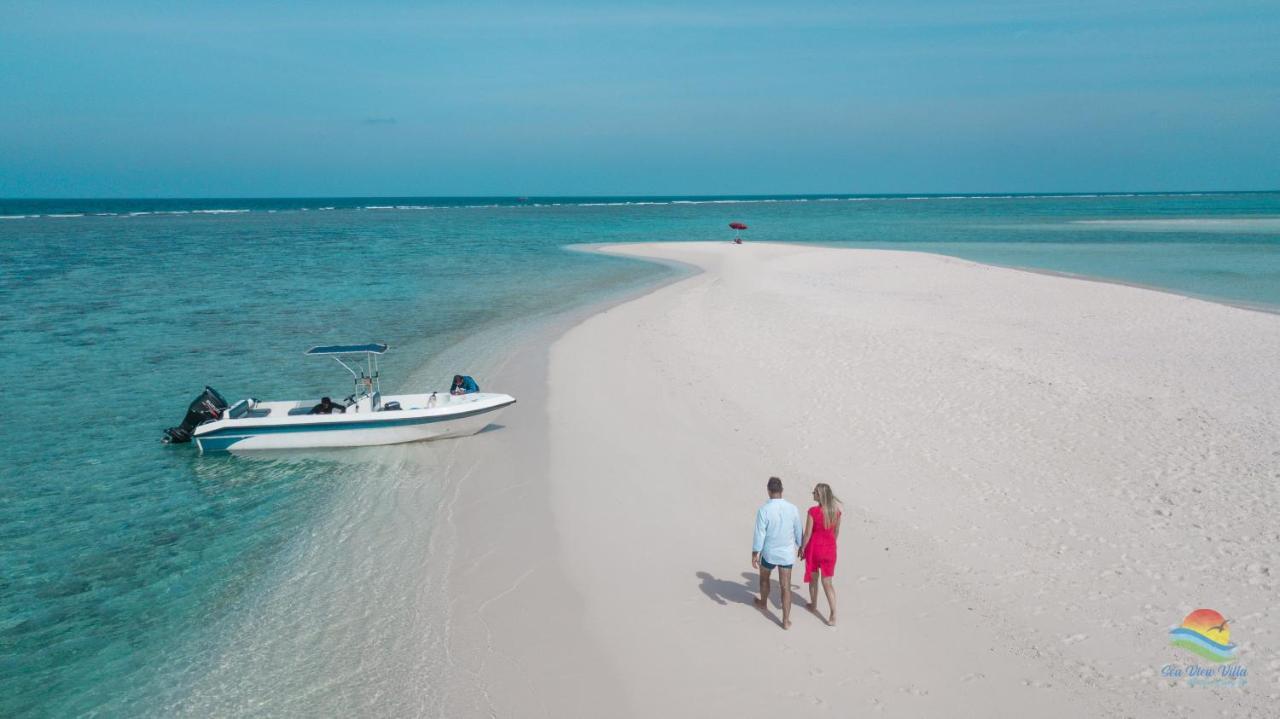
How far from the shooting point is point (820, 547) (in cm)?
796

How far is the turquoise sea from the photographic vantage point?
905 cm

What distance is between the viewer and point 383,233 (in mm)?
80188

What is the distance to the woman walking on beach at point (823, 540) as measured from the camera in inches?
306

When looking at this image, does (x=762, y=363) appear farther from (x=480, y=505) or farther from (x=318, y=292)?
(x=318, y=292)

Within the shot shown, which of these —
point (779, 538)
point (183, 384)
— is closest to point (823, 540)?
point (779, 538)

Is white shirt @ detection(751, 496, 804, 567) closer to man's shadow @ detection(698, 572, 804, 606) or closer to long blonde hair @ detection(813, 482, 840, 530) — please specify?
long blonde hair @ detection(813, 482, 840, 530)

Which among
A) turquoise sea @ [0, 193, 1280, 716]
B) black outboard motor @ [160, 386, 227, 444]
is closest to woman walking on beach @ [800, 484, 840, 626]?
turquoise sea @ [0, 193, 1280, 716]

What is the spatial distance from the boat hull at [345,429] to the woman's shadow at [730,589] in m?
7.02

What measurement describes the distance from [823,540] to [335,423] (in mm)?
10206

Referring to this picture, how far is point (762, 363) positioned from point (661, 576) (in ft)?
33.2

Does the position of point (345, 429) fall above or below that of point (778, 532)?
below

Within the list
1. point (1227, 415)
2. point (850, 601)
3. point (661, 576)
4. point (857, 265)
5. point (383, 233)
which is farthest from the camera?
point (383, 233)

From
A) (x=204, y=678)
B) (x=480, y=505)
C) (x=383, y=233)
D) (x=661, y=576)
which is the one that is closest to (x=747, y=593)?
(x=661, y=576)

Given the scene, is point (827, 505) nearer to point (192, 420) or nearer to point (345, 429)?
point (345, 429)
